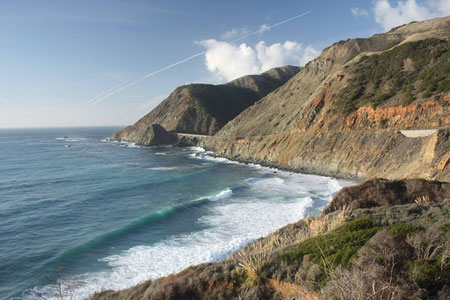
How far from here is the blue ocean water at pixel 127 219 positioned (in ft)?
50.7

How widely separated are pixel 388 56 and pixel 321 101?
14.6 metres

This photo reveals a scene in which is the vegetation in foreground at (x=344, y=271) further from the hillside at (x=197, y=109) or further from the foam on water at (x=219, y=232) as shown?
the hillside at (x=197, y=109)

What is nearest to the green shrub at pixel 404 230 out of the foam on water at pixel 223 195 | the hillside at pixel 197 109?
the foam on water at pixel 223 195

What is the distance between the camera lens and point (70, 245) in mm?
18641

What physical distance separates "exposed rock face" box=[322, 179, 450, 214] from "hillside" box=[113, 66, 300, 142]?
298 feet

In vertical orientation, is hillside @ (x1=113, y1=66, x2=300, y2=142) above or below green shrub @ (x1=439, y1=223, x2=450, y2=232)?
above

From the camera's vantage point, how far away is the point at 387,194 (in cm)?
1504

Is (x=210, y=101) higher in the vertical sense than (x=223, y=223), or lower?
higher

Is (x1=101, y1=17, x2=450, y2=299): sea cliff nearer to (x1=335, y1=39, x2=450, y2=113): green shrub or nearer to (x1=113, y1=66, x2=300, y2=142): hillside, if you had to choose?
(x1=335, y1=39, x2=450, y2=113): green shrub

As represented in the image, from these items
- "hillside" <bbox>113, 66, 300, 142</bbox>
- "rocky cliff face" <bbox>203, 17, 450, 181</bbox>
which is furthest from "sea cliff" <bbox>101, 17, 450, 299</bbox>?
"hillside" <bbox>113, 66, 300, 142</bbox>

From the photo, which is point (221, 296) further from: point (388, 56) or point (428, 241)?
point (388, 56)

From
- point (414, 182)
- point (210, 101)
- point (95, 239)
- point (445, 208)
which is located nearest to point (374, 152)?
point (414, 182)

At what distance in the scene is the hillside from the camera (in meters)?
111

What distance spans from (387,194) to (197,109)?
351 feet
